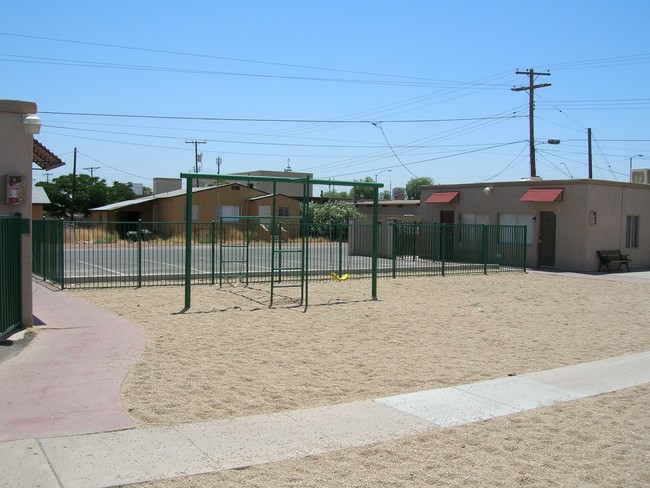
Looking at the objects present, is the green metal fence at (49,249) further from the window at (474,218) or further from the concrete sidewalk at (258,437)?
the window at (474,218)

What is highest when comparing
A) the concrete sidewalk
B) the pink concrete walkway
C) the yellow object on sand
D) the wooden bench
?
the wooden bench

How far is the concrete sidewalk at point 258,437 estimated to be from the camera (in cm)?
528

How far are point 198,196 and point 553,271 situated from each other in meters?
30.0

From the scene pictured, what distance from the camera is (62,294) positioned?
16656 mm

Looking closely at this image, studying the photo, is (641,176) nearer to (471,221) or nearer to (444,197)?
(471,221)

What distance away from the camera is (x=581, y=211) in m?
27.5

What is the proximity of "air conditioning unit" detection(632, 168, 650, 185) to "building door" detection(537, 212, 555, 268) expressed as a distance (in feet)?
31.0

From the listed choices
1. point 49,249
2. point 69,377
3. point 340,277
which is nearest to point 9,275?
point 69,377

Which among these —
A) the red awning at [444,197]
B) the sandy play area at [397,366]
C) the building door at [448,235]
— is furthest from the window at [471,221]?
the sandy play area at [397,366]

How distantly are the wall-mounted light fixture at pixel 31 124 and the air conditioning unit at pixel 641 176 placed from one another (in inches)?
1269

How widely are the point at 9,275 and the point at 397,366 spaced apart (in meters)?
6.24

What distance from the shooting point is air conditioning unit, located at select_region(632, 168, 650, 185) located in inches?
1395

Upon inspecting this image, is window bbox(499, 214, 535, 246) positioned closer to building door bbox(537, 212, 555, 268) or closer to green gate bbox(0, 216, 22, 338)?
building door bbox(537, 212, 555, 268)

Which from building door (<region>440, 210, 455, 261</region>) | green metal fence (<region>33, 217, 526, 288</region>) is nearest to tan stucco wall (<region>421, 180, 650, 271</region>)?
building door (<region>440, 210, 455, 261</region>)
